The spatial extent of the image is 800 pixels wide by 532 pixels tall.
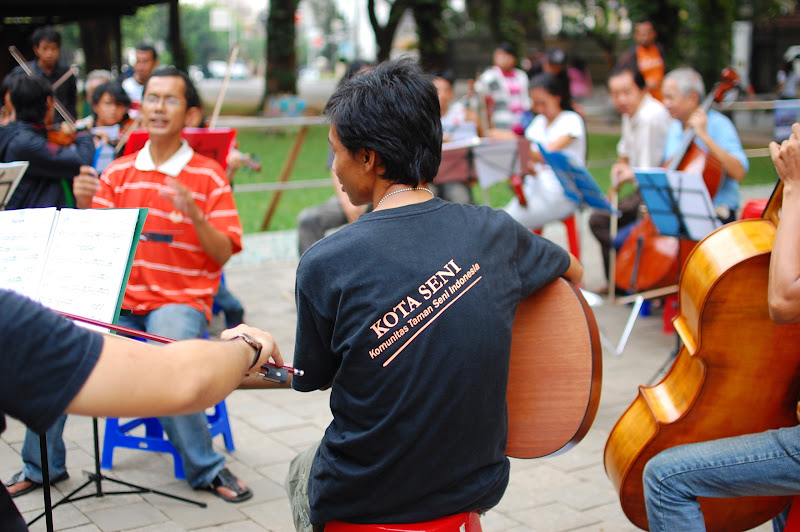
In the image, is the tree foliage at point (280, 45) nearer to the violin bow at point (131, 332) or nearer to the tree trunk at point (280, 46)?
the tree trunk at point (280, 46)

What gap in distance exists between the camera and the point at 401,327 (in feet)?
6.01

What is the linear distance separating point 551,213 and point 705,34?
1308 cm

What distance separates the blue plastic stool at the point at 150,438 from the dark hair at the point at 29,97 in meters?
1.71

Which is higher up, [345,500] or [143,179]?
[143,179]

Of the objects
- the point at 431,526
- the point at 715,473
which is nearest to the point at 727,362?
the point at 715,473

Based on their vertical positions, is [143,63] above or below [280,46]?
above

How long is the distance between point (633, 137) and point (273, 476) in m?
3.99

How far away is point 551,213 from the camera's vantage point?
21.0ft

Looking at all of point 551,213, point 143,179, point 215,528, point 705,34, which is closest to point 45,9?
point 551,213

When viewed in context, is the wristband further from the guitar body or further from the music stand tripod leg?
the music stand tripod leg

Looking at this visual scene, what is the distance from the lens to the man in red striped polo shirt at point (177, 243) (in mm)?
3490

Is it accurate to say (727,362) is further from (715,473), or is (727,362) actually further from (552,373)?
(552,373)

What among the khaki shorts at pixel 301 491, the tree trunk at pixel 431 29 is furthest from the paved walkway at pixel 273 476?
the tree trunk at pixel 431 29

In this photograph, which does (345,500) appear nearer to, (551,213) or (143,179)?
(143,179)
